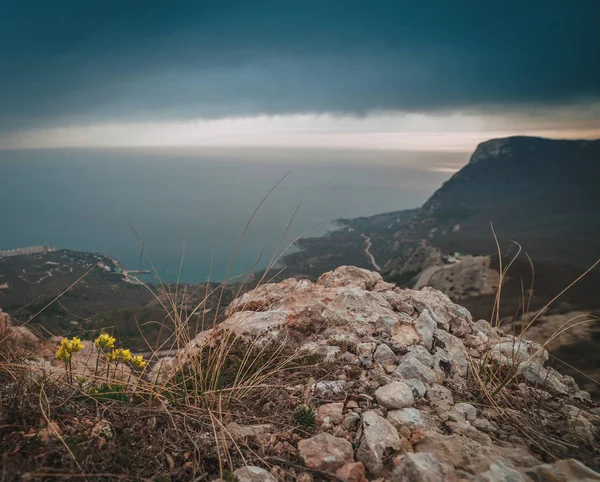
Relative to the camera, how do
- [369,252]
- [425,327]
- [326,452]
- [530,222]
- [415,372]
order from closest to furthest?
1. [326,452]
2. [415,372]
3. [425,327]
4. [369,252]
5. [530,222]

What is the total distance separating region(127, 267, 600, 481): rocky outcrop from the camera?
208cm

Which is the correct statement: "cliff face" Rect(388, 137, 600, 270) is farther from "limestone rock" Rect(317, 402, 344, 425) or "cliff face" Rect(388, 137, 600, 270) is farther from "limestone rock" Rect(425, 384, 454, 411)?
"limestone rock" Rect(317, 402, 344, 425)

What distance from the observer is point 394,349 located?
3443 millimetres

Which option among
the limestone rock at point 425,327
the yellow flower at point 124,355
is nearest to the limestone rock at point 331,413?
the limestone rock at point 425,327

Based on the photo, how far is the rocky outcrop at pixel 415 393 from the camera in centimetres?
208

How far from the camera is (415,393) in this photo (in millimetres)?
2855

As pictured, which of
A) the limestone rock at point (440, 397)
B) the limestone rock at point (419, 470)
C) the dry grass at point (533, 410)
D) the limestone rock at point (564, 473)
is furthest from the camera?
the limestone rock at point (440, 397)

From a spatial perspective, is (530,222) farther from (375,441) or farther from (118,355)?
(118,355)

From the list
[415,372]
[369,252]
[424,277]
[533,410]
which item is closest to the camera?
[533,410]

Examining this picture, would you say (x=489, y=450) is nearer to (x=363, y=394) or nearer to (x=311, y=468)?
(x=363, y=394)

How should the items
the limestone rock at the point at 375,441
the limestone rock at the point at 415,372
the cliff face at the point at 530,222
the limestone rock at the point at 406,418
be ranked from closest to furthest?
the limestone rock at the point at 375,441 < the limestone rock at the point at 406,418 < the limestone rock at the point at 415,372 < the cliff face at the point at 530,222

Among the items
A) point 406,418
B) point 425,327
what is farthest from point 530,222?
point 406,418

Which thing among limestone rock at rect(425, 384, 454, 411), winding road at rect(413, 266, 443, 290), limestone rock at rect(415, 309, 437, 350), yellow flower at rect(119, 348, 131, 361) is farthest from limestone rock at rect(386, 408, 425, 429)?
winding road at rect(413, 266, 443, 290)

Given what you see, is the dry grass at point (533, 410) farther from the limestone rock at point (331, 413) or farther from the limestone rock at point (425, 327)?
the limestone rock at point (331, 413)
